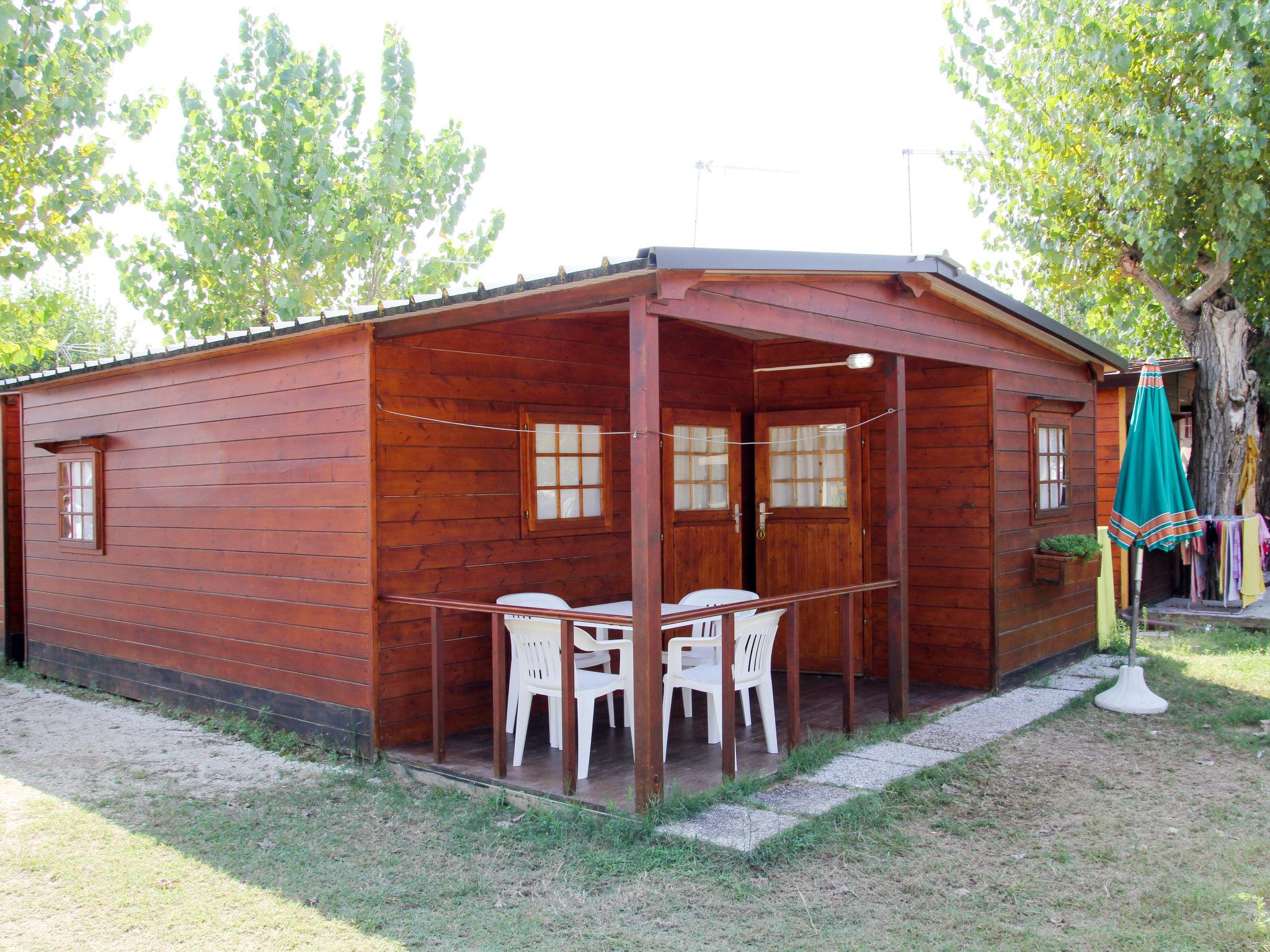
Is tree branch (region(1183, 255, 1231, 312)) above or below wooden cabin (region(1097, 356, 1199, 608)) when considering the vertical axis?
above

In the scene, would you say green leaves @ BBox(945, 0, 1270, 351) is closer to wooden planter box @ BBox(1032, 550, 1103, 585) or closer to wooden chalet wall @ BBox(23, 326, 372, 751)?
wooden planter box @ BBox(1032, 550, 1103, 585)

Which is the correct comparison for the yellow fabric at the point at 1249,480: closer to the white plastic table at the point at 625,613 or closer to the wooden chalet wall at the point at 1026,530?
the wooden chalet wall at the point at 1026,530

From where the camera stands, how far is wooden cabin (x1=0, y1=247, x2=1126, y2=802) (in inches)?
202

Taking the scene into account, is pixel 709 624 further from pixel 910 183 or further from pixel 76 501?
pixel 76 501

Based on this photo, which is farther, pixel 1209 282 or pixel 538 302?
pixel 1209 282

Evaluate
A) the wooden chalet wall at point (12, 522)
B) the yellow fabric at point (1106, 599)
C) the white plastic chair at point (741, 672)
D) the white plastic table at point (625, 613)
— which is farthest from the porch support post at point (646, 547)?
the wooden chalet wall at point (12, 522)

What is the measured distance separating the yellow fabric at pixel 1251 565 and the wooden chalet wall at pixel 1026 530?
109 inches

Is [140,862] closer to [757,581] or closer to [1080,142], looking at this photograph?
[757,581]

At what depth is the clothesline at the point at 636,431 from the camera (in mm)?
5173

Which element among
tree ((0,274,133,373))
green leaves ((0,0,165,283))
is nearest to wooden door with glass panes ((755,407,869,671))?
green leaves ((0,0,165,283))

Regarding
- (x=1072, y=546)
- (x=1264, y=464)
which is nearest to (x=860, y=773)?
(x=1072, y=546)

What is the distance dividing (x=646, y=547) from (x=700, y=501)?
3155mm

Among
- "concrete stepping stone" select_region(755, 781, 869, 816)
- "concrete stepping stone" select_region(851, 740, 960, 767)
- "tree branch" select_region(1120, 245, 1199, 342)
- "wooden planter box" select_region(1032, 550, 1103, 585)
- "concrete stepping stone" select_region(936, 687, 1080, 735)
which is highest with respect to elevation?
"tree branch" select_region(1120, 245, 1199, 342)

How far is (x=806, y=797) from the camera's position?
4547 mm
